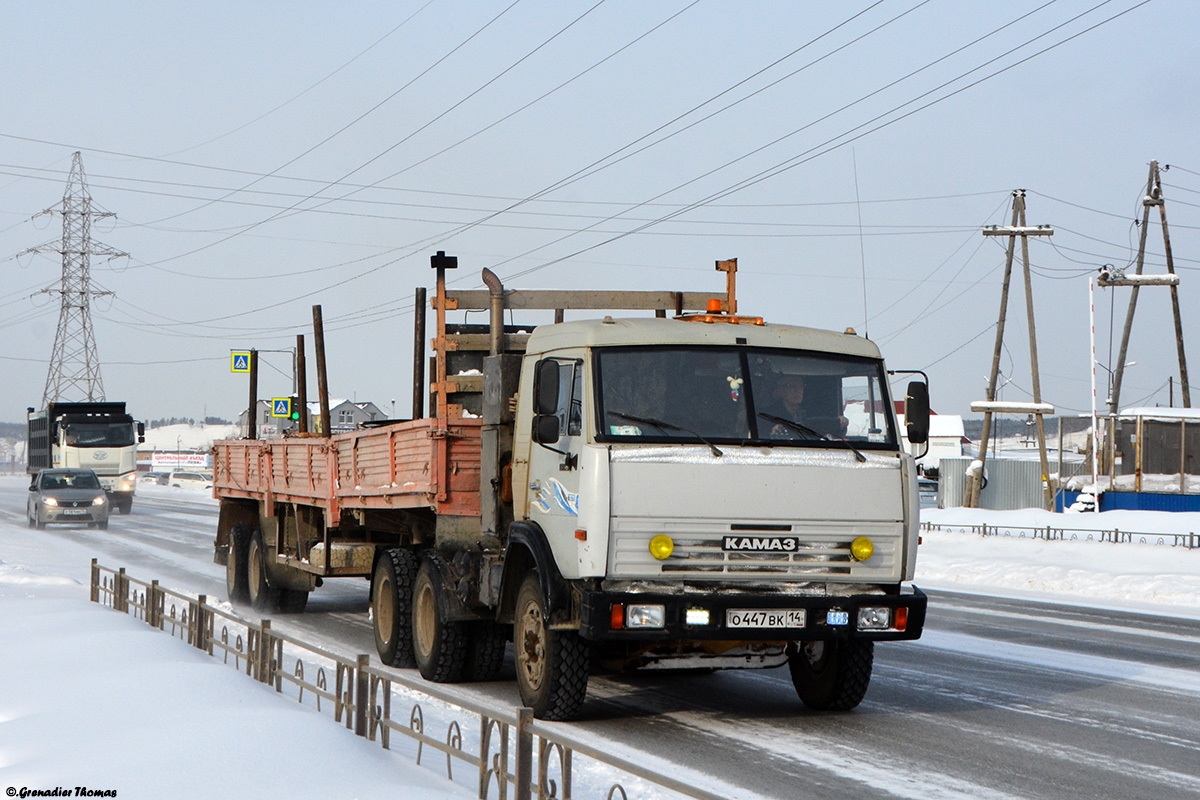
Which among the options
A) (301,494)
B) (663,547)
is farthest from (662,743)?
(301,494)

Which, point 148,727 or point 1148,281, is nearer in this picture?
point 148,727

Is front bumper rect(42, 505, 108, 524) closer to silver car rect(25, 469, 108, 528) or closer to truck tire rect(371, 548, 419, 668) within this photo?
silver car rect(25, 469, 108, 528)

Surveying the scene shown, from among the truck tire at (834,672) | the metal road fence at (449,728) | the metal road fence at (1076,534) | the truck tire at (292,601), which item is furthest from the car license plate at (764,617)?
the metal road fence at (1076,534)

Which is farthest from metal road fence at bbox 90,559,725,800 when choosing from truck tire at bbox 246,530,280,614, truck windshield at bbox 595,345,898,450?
truck tire at bbox 246,530,280,614

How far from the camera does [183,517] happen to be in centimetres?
3931

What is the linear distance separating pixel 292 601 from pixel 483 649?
5997 millimetres

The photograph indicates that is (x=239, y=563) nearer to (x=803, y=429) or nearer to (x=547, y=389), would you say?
(x=547, y=389)

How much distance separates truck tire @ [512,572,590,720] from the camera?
7.71 metres

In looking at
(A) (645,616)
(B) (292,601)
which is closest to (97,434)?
(B) (292,601)

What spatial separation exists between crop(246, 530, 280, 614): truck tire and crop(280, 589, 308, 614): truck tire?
0.25ft

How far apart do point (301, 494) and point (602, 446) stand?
261 inches

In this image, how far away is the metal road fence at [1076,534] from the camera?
26281mm

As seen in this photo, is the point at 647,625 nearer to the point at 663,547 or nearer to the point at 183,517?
the point at 663,547

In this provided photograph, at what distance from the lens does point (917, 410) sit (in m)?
8.18
